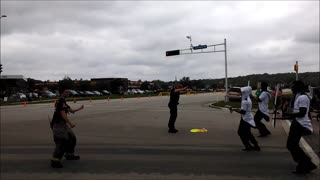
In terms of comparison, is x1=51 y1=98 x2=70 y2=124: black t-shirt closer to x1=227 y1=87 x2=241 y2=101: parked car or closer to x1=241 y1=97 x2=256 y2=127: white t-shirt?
x1=241 y1=97 x2=256 y2=127: white t-shirt

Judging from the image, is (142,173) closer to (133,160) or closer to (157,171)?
(157,171)

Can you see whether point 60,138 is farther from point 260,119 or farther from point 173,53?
point 173,53

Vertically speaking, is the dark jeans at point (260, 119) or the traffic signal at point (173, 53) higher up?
the traffic signal at point (173, 53)

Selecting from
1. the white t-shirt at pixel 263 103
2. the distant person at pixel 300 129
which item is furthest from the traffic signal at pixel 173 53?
the distant person at pixel 300 129

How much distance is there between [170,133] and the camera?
48.5ft

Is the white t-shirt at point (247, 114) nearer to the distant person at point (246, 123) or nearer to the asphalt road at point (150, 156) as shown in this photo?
the distant person at point (246, 123)

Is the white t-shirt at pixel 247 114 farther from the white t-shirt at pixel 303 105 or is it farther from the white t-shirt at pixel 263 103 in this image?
the white t-shirt at pixel 263 103

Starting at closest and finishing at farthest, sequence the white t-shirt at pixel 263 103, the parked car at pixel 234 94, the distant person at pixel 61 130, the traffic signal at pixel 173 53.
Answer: the distant person at pixel 61 130, the white t-shirt at pixel 263 103, the parked car at pixel 234 94, the traffic signal at pixel 173 53

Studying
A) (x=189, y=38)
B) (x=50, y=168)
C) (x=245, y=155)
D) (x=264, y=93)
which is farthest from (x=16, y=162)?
(x=189, y=38)

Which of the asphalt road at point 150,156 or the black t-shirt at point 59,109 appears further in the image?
the black t-shirt at point 59,109

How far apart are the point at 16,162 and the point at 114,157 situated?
2073mm

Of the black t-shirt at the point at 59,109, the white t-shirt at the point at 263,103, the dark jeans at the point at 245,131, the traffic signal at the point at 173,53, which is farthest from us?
the traffic signal at the point at 173,53

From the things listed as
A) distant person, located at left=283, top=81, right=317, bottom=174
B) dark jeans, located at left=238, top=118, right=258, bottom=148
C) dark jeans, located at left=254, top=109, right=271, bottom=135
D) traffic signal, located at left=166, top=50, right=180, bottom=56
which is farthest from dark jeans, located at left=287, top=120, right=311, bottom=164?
traffic signal, located at left=166, top=50, right=180, bottom=56

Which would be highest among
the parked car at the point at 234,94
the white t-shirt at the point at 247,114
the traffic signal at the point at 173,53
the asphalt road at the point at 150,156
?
the traffic signal at the point at 173,53
